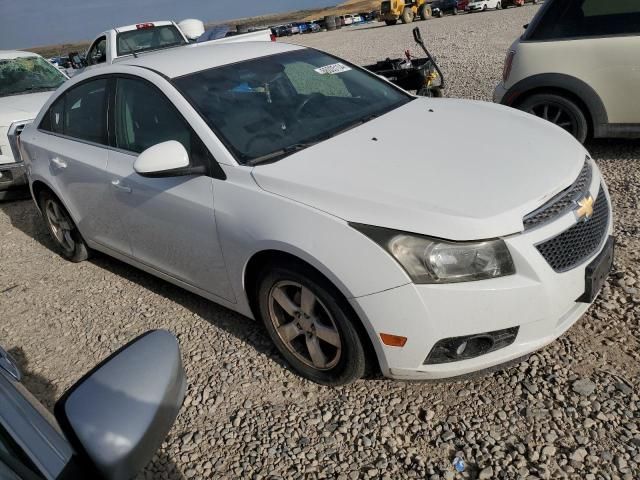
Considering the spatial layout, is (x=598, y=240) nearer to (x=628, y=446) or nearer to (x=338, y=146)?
(x=628, y=446)

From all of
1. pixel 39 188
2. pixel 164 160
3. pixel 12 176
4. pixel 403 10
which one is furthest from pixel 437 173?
pixel 403 10

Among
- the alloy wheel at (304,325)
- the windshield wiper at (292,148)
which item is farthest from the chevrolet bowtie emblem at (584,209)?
the windshield wiper at (292,148)

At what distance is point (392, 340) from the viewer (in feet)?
7.84

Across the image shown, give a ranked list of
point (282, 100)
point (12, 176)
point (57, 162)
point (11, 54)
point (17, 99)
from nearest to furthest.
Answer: point (282, 100)
point (57, 162)
point (12, 176)
point (17, 99)
point (11, 54)

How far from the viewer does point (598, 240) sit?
8.57 feet

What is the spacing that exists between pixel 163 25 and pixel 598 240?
34.7ft

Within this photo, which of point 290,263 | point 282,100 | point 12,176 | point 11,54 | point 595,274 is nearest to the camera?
point 595,274

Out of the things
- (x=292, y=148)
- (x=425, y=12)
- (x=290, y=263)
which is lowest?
(x=425, y=12)

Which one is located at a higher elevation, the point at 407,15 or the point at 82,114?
the point at 82,114

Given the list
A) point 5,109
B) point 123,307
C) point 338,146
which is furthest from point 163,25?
point 338,146

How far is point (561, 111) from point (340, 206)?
12.0ft

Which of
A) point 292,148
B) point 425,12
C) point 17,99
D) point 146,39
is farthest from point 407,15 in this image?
point 292,148

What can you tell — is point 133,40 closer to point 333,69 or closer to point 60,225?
point 60,225

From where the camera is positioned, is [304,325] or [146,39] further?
[146,39]
